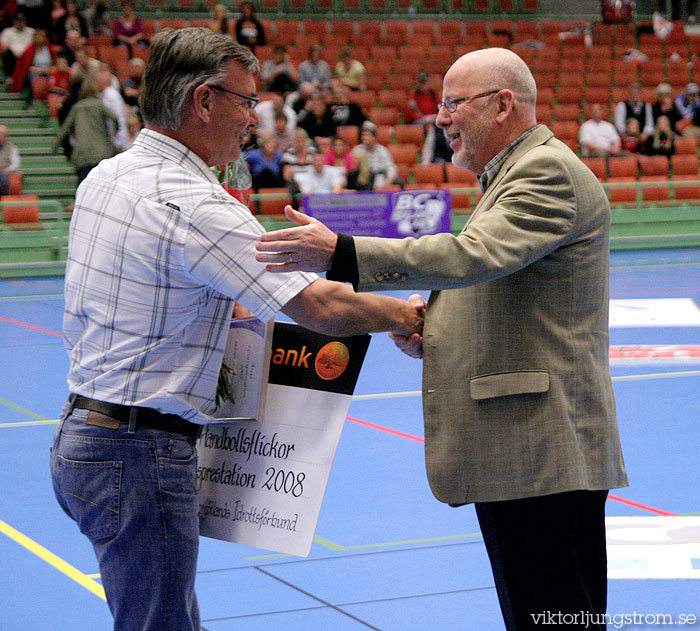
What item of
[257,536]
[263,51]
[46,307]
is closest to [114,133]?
[46,307]

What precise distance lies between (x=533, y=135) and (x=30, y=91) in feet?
53.6

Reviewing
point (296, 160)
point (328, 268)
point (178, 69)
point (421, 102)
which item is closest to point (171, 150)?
point (178, 69)

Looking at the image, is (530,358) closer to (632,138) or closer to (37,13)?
(37,13)

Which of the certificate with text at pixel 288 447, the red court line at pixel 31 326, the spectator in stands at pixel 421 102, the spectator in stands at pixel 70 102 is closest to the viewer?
the certificate with text at pixel 288 447

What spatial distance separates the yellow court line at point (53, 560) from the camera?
4250 mm

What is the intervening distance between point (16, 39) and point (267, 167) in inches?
187

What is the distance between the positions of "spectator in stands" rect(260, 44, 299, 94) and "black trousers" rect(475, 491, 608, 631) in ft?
50.4

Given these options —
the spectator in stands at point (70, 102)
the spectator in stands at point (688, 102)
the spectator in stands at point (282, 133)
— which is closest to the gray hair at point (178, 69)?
the spectator in stands at point (70, 102)

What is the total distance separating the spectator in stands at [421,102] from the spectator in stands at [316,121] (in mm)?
2769

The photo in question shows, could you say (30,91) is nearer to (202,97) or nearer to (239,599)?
(239,599)

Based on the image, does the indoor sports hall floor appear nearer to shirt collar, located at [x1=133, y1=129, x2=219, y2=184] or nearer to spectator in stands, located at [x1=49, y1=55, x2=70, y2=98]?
shirt collar, located at [x1=133, y1=129, x2=219, y2=184]

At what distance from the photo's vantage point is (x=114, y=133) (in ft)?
47.0

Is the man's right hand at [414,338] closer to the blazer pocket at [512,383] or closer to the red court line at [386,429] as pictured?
the blazer pocket at [512,383]

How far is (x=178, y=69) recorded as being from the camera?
2.39 metres
